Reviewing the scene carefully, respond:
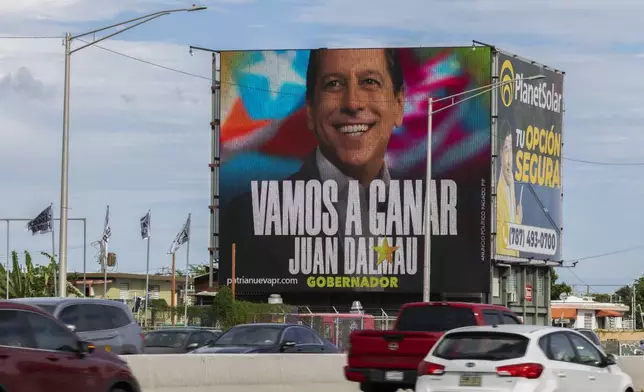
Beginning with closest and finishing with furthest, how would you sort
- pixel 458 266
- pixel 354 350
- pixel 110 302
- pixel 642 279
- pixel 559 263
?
pixel 354 350
pixel 110 302
pixel 458 266
pixel 559 263
pixel 642 279

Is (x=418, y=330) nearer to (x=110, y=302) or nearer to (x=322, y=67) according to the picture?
(x=110, y=302)

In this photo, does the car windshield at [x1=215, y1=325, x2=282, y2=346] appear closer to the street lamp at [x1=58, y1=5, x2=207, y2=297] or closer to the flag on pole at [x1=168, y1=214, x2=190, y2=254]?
the street lamp at [x1=58, y1=5, x2=207, y2=297]

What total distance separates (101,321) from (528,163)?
56108 millimetres

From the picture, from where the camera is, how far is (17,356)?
1599cm

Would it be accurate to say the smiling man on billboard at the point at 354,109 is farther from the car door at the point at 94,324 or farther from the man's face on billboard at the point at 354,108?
the car door at the point at 94,324

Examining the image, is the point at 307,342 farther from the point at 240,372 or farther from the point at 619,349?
the point at 619,349

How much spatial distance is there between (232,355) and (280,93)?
5331cm

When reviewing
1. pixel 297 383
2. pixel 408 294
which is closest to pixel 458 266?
pixel 408 294

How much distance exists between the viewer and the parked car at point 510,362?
1800cm

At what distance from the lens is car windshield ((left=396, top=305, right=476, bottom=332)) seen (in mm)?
24969

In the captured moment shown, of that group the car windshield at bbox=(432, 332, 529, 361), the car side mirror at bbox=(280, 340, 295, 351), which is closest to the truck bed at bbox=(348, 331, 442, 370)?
the car side mirror at bbox=(280, 340, 295, 351)

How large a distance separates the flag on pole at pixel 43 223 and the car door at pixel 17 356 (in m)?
52.6

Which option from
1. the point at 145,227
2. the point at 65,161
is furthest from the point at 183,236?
the point at 65,161

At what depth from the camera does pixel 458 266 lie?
75750mm
